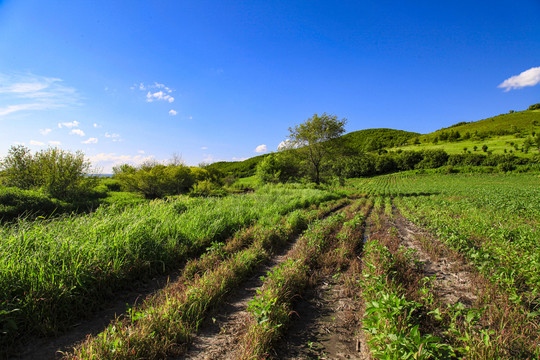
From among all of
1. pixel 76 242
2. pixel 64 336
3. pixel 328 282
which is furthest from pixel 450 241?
pixel 76 242

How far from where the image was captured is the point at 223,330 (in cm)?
286

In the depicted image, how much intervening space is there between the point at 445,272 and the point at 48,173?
1838 cm

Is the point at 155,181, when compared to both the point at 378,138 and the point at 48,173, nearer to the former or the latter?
the point at 48,173

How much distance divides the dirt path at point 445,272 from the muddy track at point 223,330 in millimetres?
3050

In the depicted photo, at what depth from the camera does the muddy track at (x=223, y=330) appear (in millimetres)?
2500

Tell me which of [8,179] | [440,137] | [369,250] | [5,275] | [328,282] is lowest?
[328,282]

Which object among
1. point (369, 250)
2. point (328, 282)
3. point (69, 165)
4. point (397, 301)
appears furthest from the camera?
point (69, 165)

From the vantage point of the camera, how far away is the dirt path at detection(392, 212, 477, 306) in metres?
3.67

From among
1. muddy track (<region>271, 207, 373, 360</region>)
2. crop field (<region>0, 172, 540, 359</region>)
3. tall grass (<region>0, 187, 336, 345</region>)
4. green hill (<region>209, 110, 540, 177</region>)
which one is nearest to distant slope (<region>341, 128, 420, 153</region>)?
green hill (<region>209, 110, 540, 177</region>)

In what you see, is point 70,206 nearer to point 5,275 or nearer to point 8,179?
point 8,179

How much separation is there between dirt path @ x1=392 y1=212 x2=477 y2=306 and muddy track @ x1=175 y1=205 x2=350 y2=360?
305 centimetres

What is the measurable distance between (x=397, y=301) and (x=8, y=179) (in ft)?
66.1

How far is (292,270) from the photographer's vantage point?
160 inches

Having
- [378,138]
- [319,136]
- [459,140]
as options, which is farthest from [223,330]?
[378,138]
